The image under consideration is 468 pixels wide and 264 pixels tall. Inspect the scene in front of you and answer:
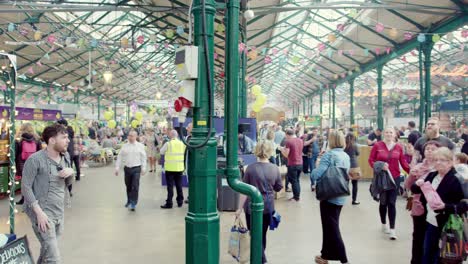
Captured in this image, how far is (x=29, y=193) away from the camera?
343 centimetres

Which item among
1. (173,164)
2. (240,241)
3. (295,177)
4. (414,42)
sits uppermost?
(414,42)

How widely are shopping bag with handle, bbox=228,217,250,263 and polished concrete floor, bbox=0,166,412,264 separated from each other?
2.05ft

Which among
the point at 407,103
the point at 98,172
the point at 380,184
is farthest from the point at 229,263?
the point at 407,103

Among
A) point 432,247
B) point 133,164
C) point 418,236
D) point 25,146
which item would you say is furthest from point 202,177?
point 25,146

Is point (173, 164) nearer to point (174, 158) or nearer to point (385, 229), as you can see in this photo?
point (174, 158)

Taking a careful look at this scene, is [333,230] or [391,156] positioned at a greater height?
[391,156]

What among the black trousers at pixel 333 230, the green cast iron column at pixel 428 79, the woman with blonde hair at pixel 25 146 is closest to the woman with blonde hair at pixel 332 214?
the black trousers at pixel 333 230

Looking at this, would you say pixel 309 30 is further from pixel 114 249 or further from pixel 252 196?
pixel 252 196

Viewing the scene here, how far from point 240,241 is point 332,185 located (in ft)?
3.85

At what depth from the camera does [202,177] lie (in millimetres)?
3068

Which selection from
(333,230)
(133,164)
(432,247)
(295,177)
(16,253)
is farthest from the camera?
(295,177)

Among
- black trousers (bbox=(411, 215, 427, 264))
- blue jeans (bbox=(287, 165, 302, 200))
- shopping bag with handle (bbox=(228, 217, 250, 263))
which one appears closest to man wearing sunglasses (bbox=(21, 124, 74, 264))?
shopping bag with handle (bbox=(228, 217, 250, 263))

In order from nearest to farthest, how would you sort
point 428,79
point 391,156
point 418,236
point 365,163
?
point 418,236 < point 391,156 < point 365,163 < point 428,79

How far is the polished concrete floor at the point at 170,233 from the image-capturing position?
5.29 metres
